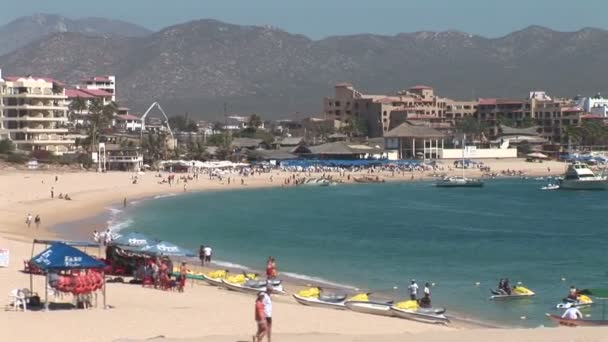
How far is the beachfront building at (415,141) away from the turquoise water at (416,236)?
41.5m

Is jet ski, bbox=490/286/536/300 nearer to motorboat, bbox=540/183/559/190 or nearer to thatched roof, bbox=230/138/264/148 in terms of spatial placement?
motorboat, bbox=540/183/559/190

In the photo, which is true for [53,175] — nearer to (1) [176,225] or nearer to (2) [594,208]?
(1) [176,225]

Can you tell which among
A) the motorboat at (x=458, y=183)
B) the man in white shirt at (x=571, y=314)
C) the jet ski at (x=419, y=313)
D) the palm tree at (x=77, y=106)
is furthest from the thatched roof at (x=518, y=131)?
the man in white shirt at (x=571, y=314)

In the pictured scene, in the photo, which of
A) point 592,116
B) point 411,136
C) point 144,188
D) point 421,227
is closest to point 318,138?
point 411,136

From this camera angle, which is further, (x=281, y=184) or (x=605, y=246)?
(x=281, y=184)

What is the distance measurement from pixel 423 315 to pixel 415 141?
108835 millimetres

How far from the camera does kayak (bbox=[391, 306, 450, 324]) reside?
959 inches

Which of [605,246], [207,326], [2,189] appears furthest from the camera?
[2,189]

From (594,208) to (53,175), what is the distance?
4254cm

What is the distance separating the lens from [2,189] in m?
69.1

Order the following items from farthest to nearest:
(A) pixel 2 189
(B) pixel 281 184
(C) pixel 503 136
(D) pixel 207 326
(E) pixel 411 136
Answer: (C) pixel 503 136, (E) pixel 411 136, (B) pixel 281 184, (A) pixel 2 189, (D) pixel 207 326

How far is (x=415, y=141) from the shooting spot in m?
132

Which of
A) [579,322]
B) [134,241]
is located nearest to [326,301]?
[134,241]

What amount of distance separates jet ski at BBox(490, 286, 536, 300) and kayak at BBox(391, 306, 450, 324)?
195 inches
